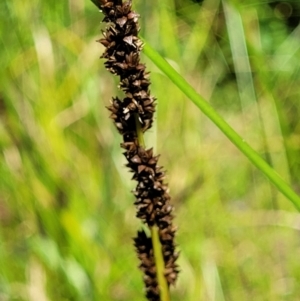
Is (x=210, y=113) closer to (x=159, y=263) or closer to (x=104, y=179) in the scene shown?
(x=159, y=263)

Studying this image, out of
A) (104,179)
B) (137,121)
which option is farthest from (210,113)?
(104,179)

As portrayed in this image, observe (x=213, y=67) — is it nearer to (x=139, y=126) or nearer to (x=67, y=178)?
(x=67, y=178)

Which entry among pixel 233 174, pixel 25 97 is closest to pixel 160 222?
pixel 25 97

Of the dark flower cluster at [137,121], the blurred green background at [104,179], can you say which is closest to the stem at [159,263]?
the dark flower cluster at [137,121]

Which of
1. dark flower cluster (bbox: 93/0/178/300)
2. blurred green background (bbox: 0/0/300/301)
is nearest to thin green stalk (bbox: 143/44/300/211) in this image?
dark flower cluster (bbox: 93/0/178/300)

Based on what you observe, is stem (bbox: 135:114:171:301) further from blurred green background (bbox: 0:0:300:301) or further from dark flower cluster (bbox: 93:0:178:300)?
blurred green background (bbox: 0:0:300:301)

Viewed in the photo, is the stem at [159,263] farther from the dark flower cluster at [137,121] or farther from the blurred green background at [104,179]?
the blurred green background at [104,179]
